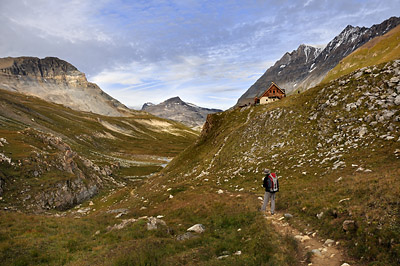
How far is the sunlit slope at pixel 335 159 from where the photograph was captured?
36.3ft

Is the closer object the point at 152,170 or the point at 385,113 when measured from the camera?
the point at 385,113

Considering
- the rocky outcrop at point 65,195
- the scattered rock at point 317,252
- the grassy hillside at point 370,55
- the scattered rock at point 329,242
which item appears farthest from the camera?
the grassy hillside at point 370,55

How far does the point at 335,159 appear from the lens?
2325 centimetres

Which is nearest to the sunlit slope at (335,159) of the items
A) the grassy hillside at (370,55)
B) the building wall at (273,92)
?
the building wall at (273,92)

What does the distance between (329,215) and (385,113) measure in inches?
695

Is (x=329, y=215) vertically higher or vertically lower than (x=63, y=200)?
higher

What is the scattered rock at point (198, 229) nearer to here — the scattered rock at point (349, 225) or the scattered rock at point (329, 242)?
the scattered rock at point (329, 242)

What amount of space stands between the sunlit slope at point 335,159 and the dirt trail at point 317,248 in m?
0.55

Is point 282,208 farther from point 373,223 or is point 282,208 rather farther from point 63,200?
point 63,200

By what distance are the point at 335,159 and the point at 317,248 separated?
15004 millimetres

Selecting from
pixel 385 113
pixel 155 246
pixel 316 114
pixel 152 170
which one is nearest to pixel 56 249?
pixel 155 246

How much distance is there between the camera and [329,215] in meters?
13.5

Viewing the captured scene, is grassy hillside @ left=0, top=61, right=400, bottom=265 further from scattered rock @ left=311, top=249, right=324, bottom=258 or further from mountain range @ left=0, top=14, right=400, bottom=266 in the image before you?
scattered rock @ left=311, top=249, right=324, bottom=258

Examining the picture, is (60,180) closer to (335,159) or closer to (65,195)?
(65,195)
